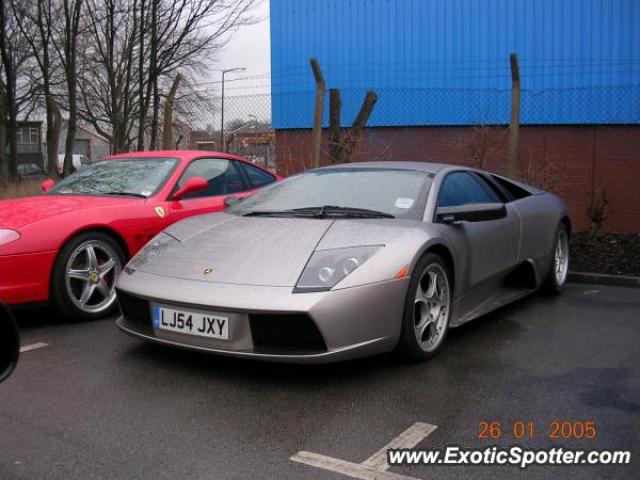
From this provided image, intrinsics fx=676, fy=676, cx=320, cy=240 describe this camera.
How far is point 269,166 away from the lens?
1042 cm

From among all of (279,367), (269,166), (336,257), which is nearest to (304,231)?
(336,257)

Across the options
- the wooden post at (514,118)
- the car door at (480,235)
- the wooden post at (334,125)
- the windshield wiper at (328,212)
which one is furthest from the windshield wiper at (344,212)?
the wooden post at (334,125)

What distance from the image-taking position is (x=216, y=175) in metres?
6.04

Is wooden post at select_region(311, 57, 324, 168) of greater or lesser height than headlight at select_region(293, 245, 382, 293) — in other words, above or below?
above

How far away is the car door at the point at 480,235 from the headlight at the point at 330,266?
33.5 inches

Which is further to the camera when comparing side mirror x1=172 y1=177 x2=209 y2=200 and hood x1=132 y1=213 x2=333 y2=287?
side mirror x1=172 y1=177 x2=209 y2=200

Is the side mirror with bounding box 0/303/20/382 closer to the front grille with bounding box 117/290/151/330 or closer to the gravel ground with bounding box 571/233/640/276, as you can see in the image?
the front grille with bounding box 117/290/151/330

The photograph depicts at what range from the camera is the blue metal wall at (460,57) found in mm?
10602

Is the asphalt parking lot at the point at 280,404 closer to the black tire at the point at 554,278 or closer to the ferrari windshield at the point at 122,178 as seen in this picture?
the black tire at the point at 554,278

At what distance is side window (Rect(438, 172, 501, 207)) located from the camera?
14.4ft

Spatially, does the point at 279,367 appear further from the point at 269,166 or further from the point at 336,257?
the point at 269,166

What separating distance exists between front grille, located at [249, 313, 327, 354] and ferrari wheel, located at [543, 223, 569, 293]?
122 inches

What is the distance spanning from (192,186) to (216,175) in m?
0.73

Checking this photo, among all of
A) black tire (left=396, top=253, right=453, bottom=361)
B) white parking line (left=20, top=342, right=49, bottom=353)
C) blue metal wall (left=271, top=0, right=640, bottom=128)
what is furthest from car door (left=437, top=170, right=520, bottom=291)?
blue metal wall (left=271, top=0, right=640, bottom=128)
